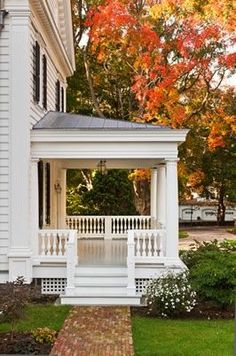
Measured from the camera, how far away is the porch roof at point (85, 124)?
14461 mm

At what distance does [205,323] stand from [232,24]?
15521 millimetres

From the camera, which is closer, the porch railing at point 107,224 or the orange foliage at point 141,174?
the porch railing at point 107,224

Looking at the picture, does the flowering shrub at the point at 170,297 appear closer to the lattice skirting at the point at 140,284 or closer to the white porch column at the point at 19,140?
the lattice skirting at the point at 140,284

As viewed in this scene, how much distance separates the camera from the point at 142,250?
15.1 metres

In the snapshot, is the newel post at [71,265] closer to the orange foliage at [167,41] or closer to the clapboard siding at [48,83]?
the clapboard siding at [48,83]

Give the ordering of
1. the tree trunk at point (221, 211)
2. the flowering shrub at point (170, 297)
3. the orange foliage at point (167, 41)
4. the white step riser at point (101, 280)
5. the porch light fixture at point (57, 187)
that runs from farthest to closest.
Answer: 1. the tree trunk at point (221, 211)
2. the orange foliage at point (167, 41)
3. the porch light fixture at point (57, 187)
4. the white step riser at point (101, 280)
5. the flowering shrub at point (170, 297)

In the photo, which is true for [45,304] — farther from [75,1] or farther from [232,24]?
[75,1]

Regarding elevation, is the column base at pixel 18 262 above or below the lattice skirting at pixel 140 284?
above

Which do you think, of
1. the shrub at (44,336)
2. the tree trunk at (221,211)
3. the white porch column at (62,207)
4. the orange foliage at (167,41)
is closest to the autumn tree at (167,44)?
the orange foliage at (167,41)

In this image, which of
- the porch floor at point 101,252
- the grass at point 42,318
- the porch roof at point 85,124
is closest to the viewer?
the grass at point 42,318

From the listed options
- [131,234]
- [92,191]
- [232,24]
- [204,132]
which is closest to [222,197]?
[204,132]

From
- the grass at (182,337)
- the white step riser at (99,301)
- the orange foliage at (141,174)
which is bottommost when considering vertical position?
the grass at (182,337)

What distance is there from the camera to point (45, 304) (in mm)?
13383

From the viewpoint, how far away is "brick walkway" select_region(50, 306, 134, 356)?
9.36 m
